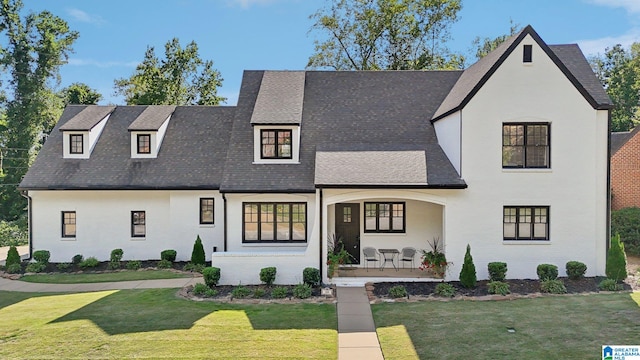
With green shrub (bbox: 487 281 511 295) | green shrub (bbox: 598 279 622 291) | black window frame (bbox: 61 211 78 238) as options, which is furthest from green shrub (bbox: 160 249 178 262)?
green shrub (bbox: 598 279 622 291)

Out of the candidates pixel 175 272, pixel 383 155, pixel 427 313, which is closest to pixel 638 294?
pixel 427 313

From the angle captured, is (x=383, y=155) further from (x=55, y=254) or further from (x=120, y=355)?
(x=55, y=254)

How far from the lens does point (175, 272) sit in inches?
730

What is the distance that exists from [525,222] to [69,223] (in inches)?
813

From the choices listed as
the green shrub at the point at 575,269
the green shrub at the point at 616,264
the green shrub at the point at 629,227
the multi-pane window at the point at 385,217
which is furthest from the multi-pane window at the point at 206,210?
the green shrub at the point at 629,227

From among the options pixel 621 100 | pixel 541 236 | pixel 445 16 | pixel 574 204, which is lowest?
pixel 541 236

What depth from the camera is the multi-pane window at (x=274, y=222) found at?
56.8 feet

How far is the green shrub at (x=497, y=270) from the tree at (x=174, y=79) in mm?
30862

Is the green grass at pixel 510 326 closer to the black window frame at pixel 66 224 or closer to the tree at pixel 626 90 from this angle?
the black window frame at pixel 66 224

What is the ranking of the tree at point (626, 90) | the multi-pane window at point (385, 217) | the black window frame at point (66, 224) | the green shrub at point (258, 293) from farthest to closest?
the tree at point (626, 90) < the black window frame at point (66, 224) < the multi-pane window at point (385, 217) < the green shrub at point (258, 293)

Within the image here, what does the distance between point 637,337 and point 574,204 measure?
7.00 meters

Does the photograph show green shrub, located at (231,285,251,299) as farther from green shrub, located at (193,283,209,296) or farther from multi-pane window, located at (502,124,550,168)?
multi-pane window, located at (502,124,550,168)

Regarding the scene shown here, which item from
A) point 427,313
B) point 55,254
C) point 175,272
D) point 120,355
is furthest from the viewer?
point 55,254

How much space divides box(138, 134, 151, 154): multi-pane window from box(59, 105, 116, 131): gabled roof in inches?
104
